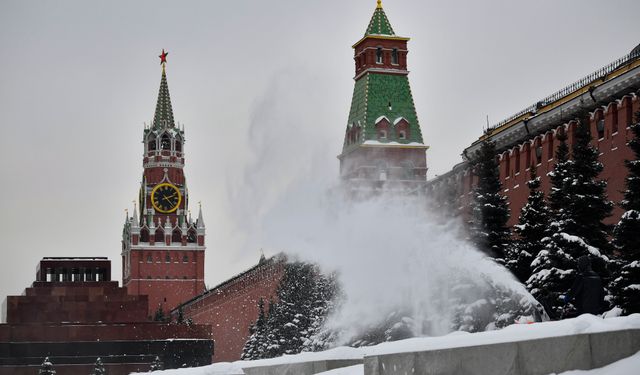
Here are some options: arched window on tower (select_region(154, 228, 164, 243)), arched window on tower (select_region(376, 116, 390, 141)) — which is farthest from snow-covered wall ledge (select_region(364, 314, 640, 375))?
arched window on tower (select_region(154, 228, 164, 243))

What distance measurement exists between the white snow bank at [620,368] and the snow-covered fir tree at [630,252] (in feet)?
42.2

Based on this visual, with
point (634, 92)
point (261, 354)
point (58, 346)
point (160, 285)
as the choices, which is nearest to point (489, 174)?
point (634, 92)

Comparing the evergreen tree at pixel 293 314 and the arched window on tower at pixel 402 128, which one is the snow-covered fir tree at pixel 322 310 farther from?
the arched window on tower at pixel 402 128

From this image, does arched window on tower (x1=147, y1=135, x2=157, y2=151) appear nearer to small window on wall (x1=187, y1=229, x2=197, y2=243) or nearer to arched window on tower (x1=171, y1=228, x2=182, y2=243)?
arched window on tower (x1=171, y1=228, x2=182, y2=243)

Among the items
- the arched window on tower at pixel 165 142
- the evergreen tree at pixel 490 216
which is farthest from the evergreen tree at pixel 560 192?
the arched window on tower at pixel 165 142

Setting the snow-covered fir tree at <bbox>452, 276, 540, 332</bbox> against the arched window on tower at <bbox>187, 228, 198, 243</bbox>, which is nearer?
the snow-covered fir tree at <bbox>452, 276, 540, 332</bbox>

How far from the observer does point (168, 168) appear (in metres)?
170

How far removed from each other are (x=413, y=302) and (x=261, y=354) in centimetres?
2622

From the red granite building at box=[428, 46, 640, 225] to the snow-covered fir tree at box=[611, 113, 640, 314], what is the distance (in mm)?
6116

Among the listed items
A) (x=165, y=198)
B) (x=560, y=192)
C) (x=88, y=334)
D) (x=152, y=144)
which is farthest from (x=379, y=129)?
(x=152, y=144)

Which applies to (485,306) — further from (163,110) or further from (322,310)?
(163,110)

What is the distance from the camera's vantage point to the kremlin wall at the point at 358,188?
167 ft

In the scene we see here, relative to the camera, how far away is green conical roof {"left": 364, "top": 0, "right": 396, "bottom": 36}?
335 feet

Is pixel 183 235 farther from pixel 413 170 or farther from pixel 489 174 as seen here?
pixel 489 174
